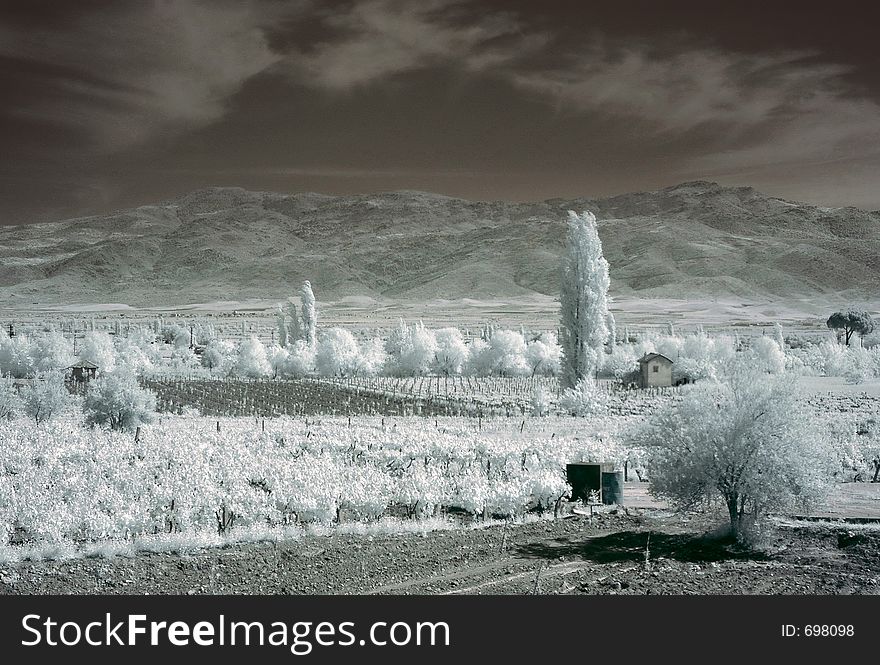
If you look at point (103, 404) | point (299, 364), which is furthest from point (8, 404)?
point (299, 364)

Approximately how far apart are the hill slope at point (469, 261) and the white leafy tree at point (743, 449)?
12053 centimetres

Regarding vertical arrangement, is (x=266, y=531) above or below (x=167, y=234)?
below

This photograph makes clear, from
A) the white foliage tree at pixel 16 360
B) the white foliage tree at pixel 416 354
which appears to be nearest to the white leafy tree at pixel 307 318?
the white foliage tree at pixel 416 354

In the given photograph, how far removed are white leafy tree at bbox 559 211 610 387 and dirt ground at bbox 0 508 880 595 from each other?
49.2ft

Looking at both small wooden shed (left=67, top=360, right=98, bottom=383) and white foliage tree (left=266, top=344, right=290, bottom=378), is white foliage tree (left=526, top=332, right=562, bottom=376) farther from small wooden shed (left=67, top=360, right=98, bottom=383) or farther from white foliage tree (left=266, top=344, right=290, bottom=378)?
small wooden shed (left=67, top=360, right=98, bottom=383)

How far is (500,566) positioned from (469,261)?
503ft

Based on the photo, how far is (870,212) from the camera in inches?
7072

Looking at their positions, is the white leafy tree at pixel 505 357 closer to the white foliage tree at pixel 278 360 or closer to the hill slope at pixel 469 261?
the white foliage tree at pixel 278 360

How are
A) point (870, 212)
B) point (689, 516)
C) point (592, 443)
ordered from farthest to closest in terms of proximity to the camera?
point (870, 212)
point (592, 443)
point (689, 516)

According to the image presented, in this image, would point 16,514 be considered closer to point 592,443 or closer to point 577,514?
point 577,514

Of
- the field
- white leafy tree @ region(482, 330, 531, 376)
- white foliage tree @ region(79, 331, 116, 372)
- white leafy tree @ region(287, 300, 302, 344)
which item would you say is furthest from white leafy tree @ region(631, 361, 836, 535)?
white leafy tree @ region(287, 300, 302, 344)

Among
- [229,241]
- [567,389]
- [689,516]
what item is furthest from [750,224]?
[689,516]

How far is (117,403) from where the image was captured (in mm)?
22906

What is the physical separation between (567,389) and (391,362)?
77.6 feet
